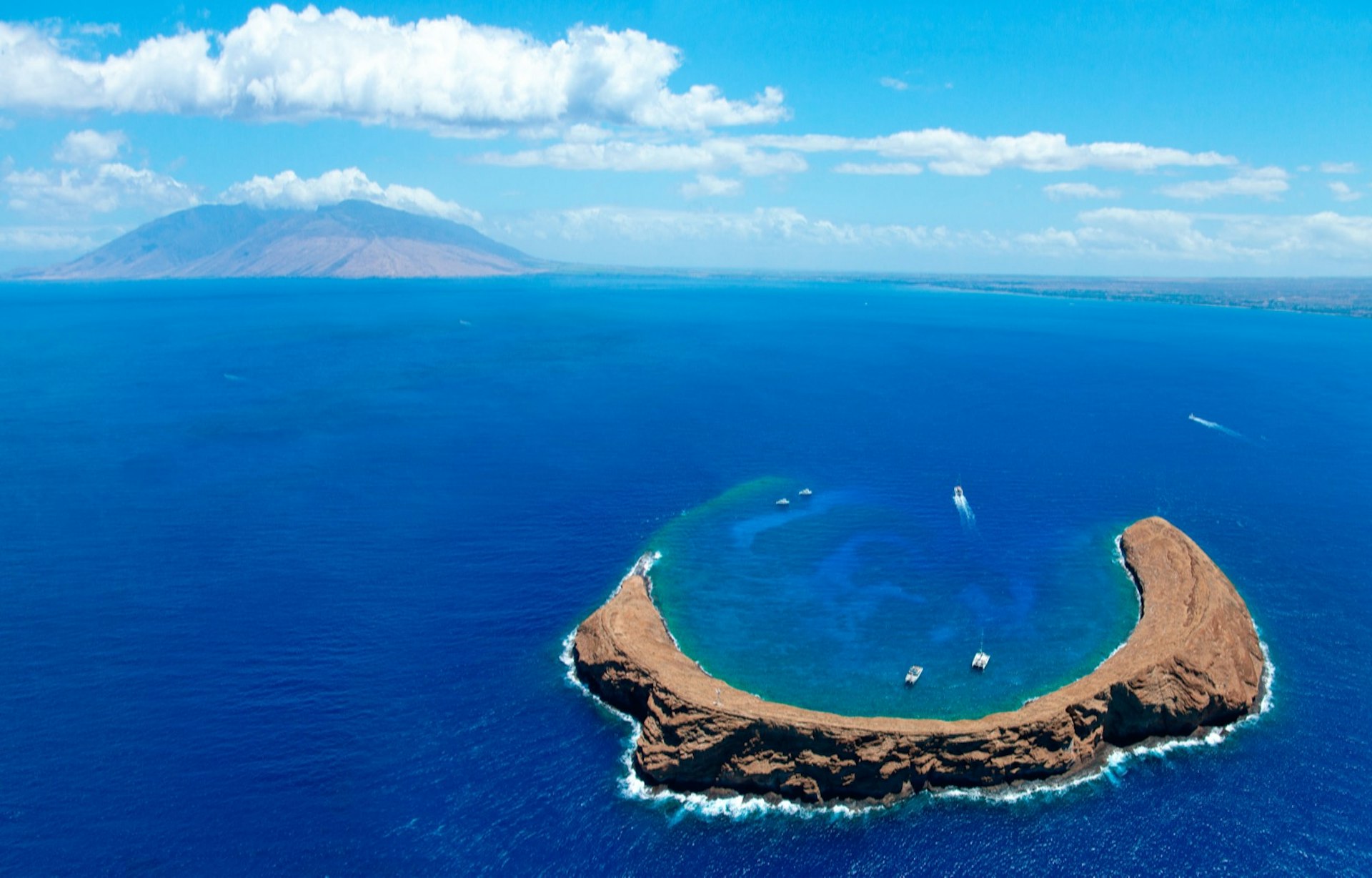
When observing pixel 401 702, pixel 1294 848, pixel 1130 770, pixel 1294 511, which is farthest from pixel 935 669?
pixel 1294 511

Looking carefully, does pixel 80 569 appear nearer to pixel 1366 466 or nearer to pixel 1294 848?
pixel 1294 848

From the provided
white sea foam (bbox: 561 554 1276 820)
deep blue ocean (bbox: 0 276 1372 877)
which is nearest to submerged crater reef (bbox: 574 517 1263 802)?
white sea foam (bbox: 561 554 1276 820)

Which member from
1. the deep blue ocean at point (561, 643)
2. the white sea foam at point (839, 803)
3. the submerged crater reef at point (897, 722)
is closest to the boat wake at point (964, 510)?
the deep blue ocean at point (561, 643)

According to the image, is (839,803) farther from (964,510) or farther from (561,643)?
(964,510)

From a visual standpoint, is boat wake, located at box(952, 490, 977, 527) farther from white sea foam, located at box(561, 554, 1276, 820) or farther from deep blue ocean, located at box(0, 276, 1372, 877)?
white sea foam, located at box(561, 554, 1276, 820)

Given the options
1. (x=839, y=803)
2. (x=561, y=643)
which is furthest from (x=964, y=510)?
(x=839, y=803)

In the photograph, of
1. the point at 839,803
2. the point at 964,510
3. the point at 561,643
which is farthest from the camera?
the point at 964,510

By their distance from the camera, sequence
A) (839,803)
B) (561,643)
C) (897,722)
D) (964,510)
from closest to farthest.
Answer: (839,803)
(897,722)
(561,643)
(964,510)

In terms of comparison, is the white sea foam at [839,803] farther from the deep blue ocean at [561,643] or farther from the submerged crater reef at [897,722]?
the submerged crater reef at [897,722]
